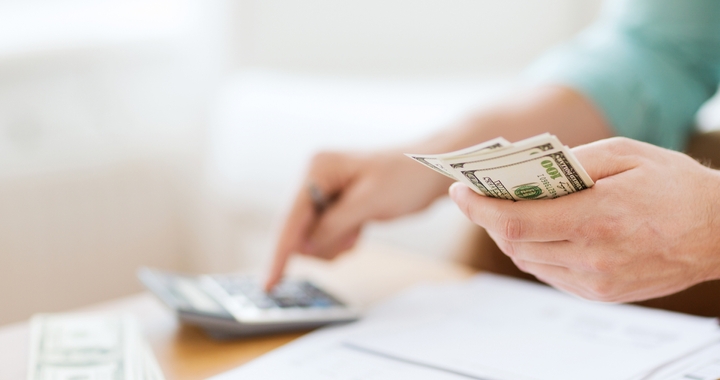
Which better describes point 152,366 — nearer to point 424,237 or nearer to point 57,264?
point 424,237

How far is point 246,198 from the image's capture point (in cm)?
127

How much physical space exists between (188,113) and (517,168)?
1.27m

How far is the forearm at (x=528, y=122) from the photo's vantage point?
0.69 metres

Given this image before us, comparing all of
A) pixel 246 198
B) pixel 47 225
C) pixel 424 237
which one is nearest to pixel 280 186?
pixel 246 198

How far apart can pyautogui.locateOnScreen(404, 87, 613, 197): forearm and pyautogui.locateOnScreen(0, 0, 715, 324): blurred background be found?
0.83ft

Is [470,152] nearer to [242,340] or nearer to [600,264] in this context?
[600,264]

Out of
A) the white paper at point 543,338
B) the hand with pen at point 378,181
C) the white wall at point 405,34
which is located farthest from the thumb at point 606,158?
the white wall at point 405,34

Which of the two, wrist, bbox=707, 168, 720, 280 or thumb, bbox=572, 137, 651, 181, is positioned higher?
thumb, bbox=572, 137, 651, 181

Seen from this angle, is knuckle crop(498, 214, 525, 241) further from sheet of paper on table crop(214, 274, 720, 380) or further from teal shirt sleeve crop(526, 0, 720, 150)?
teal shirt sleeve crop(526, 0, 720, 150)

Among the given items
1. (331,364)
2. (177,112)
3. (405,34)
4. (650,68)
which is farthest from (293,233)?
(405,34)

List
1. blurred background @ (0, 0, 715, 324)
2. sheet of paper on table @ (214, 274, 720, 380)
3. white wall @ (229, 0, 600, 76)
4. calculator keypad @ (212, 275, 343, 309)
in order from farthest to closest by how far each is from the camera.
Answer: white wall @ (229, 0, 600, 76) → blurred background @ (0, 0, 715, 324) → calculator keypad @ (212, 275, 343, 309) → sheet of paper on table @ (214, 274, 720, 380)

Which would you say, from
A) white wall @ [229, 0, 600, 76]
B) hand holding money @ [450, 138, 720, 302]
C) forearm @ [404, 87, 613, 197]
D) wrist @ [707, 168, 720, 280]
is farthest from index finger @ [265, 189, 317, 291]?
white wall @ [229, 0, 600, 76]

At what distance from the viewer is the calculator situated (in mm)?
575

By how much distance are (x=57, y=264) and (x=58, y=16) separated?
0.46 m
